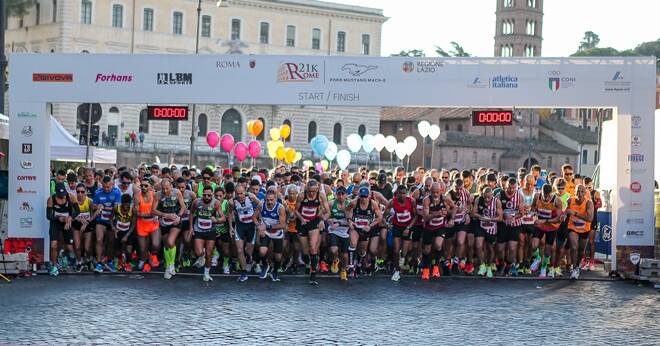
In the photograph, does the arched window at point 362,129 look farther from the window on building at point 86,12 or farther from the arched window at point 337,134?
the window on building at point 86,12

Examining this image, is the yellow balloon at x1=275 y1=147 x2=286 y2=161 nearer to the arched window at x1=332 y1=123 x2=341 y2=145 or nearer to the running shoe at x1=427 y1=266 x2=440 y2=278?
the running shoe at x1=427 y1=266 x2=440 y2=278

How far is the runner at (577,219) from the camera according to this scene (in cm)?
1852

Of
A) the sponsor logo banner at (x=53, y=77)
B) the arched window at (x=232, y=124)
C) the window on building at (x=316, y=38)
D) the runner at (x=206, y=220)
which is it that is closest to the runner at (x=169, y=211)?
the runner at (x=206, y=220)

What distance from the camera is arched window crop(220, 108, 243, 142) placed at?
90000mm

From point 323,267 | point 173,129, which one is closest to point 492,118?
point 323,267

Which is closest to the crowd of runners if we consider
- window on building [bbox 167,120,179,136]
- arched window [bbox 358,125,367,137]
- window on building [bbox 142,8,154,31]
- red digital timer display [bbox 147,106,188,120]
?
red digital timer display [bbox 147,106,188,120]

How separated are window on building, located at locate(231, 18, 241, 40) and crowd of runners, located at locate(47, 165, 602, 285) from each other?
76305mm

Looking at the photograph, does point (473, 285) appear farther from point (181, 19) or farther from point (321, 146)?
point (181, 19)

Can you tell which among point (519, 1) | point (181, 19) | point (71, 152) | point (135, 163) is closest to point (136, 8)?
point (181, 19)

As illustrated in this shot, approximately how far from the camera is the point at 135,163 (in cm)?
7794

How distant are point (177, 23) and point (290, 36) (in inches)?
473

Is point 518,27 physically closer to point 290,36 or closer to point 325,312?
point 290,36

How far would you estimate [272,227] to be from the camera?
1734cm

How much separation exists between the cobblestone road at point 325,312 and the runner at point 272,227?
0.52 metres
